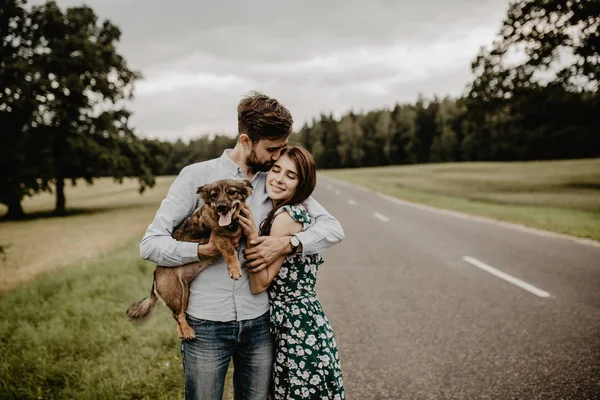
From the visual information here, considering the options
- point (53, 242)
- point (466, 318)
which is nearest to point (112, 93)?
point (53, 242)

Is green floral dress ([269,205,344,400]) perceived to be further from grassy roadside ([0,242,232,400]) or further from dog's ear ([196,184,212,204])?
grassy roadside ([0,242,232,400])

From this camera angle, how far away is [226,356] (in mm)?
2068

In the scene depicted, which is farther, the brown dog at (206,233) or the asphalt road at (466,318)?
the asphalt road at (466,318)

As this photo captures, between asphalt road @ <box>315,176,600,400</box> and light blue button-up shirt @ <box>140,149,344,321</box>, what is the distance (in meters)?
2.09

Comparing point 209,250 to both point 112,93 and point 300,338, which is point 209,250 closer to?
point 300,338

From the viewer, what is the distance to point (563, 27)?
2320cm

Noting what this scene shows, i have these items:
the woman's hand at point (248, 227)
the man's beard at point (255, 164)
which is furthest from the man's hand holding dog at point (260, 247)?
the man's beard at point (255, 164)

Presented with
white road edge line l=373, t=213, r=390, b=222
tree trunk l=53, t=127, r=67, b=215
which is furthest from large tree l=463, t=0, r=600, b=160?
tree trunk l=53, t=127, r=67, b=215

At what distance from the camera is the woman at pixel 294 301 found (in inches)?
80.4

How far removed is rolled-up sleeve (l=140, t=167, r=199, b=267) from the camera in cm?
192

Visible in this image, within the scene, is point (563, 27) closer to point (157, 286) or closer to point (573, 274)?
point (573, 274)

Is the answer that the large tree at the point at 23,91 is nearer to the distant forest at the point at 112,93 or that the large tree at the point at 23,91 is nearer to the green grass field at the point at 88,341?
the distant forest at the point at 112,93

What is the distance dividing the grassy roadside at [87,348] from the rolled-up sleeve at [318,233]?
7.60 feet

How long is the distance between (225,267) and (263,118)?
829 mm
